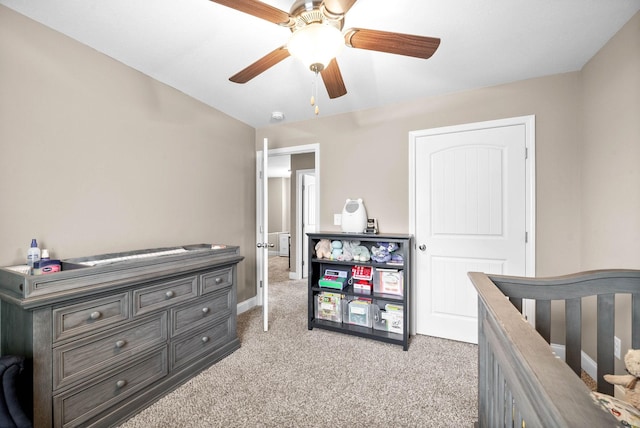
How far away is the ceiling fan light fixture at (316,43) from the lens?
1183 millimetres

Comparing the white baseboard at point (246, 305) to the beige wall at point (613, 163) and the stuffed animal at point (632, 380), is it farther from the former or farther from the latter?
the beige wall at point (613, 163)

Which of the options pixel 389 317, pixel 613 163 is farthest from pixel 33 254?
pixel 613 163

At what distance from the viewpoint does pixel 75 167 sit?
180cm

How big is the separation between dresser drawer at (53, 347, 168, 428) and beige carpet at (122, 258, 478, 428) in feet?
0.56

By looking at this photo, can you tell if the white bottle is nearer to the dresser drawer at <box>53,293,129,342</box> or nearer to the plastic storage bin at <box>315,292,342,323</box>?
the dresser drawer at <box>53,293,129,342</box>

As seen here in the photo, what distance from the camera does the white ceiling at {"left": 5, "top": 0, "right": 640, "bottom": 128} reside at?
151cm

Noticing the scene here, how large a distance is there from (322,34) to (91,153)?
71.3 inches

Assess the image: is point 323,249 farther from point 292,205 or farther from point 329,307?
point 292,205

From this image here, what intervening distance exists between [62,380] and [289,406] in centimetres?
123

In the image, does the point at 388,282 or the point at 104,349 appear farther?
the point at 388,282

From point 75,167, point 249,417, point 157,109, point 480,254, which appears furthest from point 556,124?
point 75,167

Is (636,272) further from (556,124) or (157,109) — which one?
(157,109)

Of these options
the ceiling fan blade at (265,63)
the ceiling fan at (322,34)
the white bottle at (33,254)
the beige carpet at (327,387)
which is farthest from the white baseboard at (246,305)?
the ceiling fan at (322,34)

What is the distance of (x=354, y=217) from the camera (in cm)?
278
